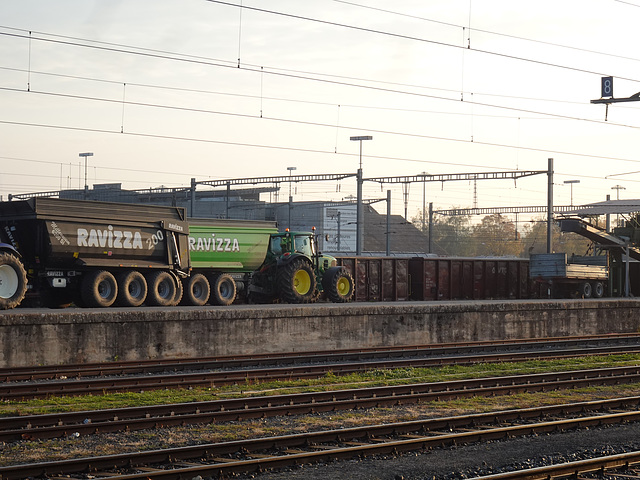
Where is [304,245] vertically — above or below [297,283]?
above

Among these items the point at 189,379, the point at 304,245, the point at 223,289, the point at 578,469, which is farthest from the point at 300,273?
the point at 578,469

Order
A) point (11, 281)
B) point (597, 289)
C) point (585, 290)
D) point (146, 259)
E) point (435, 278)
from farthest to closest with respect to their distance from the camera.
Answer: point (597, 289) < point (585, 290) < point (435, 278) < point (146, 259) < point (11, 281)

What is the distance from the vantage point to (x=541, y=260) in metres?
41.7

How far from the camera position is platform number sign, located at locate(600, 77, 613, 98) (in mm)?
24598

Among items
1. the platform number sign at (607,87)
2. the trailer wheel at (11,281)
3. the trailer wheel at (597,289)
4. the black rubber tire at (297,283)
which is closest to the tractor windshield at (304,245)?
the black rubber tire at (297,283)

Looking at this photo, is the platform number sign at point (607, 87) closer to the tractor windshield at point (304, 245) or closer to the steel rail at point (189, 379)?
the steel rail at point (189, 379)

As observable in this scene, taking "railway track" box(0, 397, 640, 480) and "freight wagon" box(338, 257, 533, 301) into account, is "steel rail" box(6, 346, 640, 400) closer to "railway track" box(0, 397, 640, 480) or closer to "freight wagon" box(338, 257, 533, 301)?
"railway track" box(0, 397, 640, 480)

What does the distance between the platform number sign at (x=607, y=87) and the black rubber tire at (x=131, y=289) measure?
14.4 meters

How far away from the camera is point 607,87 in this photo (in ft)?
81.3

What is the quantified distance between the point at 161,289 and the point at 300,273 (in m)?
5.61

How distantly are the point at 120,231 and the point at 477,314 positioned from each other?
11.8m

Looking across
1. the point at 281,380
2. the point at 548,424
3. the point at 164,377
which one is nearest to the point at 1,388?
the point at 164,377

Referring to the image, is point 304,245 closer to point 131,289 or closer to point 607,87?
point 131,289

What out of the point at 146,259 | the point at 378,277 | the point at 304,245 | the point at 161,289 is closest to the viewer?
the point at 146,259
